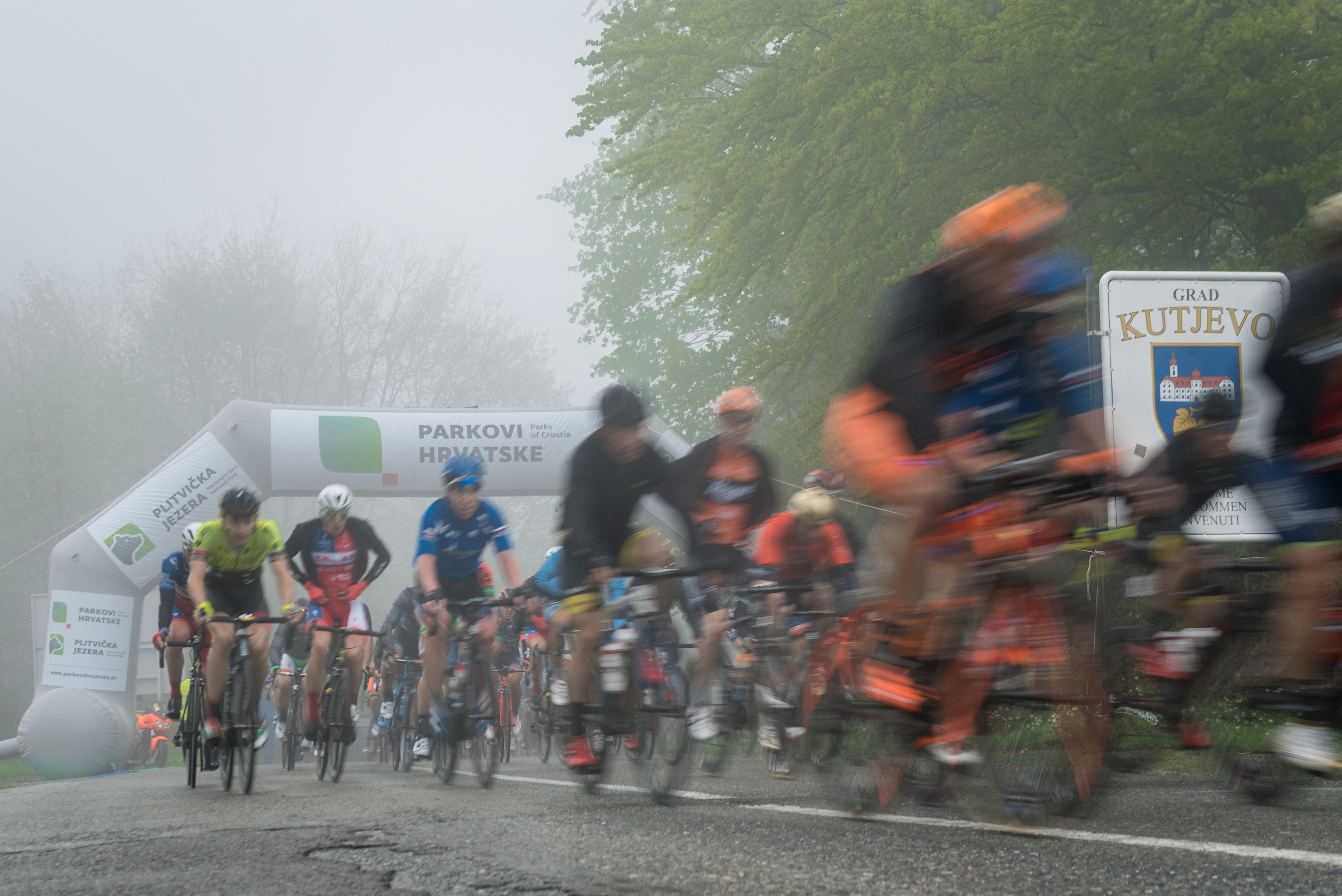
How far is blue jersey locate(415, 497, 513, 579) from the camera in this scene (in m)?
8.44

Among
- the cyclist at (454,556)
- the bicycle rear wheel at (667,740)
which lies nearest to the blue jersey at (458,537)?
the cyclist at (454,556)

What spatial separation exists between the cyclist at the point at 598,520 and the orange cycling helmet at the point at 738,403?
70 cm

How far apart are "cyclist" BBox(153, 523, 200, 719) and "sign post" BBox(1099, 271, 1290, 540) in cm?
707

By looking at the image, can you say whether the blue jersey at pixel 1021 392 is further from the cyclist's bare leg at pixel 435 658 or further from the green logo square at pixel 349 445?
the green logo square at pixel 349 445

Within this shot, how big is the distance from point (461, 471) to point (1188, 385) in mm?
5724

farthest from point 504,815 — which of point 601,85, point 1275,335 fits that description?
point 601,85

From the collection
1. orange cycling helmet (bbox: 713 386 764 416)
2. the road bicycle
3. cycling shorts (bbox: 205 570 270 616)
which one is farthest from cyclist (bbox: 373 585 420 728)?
orange cycling helmet (bbox: 713 386 764 416)

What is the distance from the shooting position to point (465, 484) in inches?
326

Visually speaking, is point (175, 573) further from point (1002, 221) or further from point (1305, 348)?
point (1305, 348)

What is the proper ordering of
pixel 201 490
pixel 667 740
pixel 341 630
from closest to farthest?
pixel 667 740 → pixel 341 630 → pixel 201 490

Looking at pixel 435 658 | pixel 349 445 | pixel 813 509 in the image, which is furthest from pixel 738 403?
pixel 349 445

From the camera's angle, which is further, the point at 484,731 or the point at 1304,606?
the point at 484,731

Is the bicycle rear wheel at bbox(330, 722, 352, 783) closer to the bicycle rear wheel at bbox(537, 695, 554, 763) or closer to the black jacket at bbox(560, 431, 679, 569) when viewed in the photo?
the bicycle rear wheel at bbox(537, 695, 554, 763)

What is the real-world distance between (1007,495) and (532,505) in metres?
58.4
